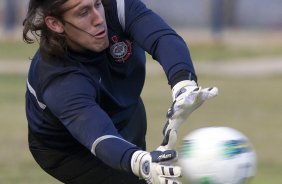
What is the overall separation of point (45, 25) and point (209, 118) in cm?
787

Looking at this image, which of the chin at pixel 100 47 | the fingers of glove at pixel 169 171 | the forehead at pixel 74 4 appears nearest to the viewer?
the fingers of glove at pixel 169 171

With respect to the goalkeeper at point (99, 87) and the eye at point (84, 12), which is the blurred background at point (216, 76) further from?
the eye at point (84, 12)

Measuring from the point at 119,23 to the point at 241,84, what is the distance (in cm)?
1219

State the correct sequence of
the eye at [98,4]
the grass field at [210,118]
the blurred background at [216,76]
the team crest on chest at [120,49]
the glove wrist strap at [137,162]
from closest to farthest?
1. the glove wrist strap at [137,162]
2. the eye at [98,4]
3. the team crest on chest at [120,49]
4. the grass field at [210,118]
5. the blurred background at [216,76]

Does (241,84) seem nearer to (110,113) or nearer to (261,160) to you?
(261,160)

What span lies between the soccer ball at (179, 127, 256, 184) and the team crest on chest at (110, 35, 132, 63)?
931mm

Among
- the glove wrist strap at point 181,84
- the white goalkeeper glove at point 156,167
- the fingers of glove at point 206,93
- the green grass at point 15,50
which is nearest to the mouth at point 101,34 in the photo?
the glove wrist strap at point 181,84

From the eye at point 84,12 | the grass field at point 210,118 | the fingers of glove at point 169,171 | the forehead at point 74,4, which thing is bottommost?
the grass field at point 210,118

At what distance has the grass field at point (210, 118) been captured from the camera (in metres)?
9.38

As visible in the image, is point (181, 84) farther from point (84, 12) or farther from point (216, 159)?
point (84, 12)

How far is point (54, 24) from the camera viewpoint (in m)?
5.41

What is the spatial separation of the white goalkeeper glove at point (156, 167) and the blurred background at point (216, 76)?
13.3 ft

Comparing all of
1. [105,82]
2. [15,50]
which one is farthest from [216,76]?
[105,82]

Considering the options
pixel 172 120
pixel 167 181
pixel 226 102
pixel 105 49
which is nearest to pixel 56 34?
pixel 105 49
